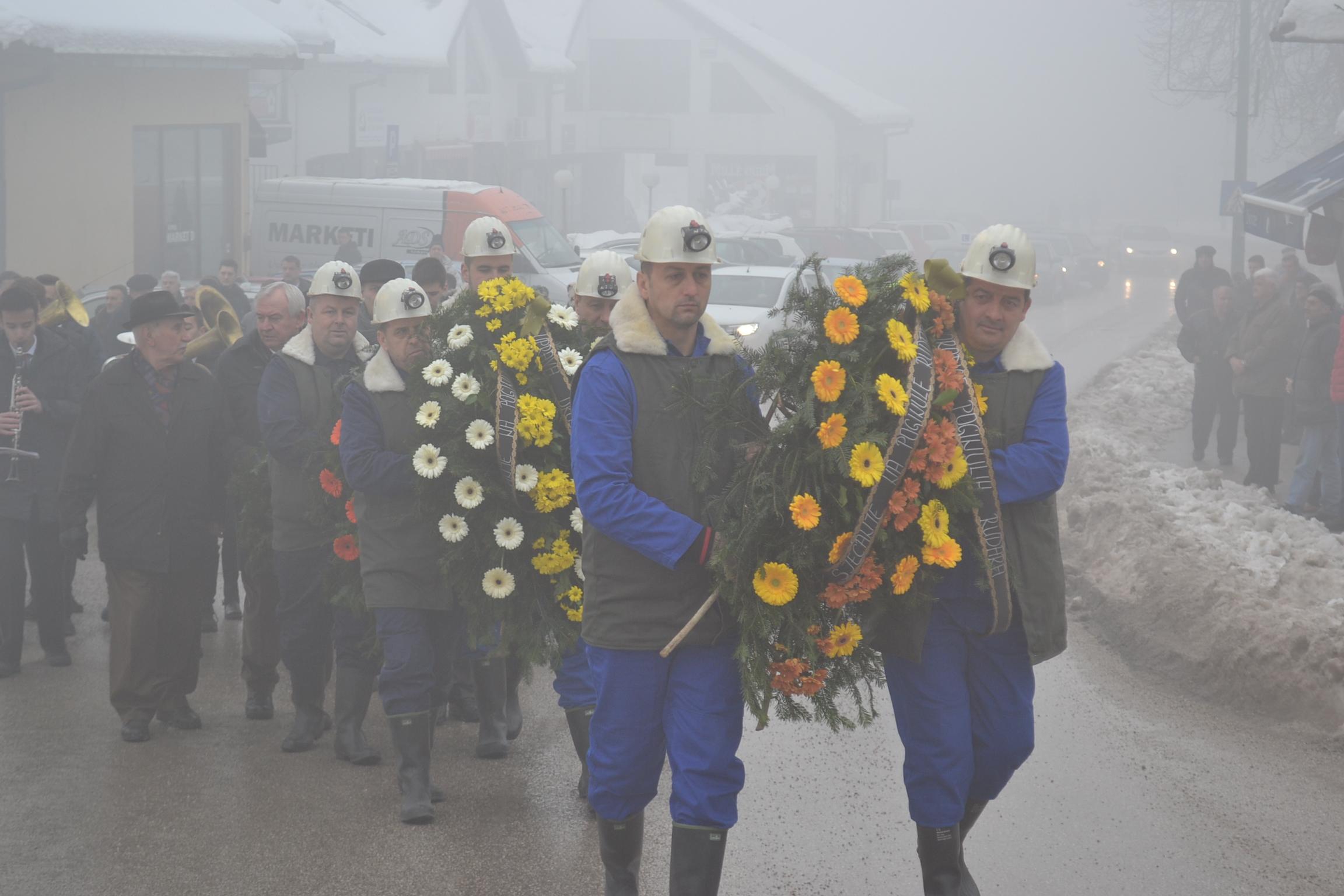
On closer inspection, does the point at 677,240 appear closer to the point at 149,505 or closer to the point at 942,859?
the point at 942,859

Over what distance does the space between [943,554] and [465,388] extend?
2.27m

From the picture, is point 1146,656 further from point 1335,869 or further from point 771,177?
point 771,177

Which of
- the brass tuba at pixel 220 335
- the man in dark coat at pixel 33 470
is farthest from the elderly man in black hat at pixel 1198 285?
the man in dark coat at pixel 33 470

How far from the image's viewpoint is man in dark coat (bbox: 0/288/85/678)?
7.88m

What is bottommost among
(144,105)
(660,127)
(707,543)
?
(707,543)

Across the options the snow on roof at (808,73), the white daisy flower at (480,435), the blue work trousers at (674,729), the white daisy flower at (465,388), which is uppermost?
the snow on roof at (808,73)

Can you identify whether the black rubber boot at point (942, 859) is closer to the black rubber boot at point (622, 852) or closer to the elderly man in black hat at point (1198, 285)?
the black rubber boot at point (622, 852)

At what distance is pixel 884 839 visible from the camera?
18.1 feet

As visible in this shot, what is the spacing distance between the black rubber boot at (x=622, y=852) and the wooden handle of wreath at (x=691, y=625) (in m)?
0.63

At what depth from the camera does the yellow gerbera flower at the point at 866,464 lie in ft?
13.2

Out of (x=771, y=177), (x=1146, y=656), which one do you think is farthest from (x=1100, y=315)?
(x=1146, y=656)

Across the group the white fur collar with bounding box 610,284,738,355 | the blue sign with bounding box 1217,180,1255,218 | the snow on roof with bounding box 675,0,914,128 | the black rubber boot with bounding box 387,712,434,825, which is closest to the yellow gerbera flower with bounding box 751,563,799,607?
the white fur collar with bounding box 610,284,738,355

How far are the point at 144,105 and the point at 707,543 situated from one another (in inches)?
850

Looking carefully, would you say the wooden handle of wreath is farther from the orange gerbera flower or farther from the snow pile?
the snow pile
